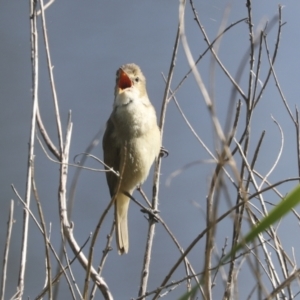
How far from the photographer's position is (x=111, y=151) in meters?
3.30

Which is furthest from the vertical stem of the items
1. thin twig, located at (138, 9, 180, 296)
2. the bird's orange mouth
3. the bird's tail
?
the bird's tail

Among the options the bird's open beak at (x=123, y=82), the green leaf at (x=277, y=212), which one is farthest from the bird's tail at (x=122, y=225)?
the green leaf at (x=277, y=212)

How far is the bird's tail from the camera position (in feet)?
10.6

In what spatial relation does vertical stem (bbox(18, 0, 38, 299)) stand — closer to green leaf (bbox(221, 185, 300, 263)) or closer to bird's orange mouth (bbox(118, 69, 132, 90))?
green leaf (bbox(221, 185, 300, 263))

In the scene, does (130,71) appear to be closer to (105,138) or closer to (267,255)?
(105,138)

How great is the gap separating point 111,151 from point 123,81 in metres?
0.38

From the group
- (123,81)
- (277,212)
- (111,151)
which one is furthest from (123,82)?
(277,212)

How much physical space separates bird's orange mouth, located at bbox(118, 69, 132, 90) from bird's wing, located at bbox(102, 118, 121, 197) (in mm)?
206

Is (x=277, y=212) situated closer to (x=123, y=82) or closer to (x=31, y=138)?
(x=31, y=138)

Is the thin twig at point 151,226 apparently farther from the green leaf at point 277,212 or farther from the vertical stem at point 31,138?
the green leaf at point 277,212

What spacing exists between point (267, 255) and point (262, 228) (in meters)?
0.92

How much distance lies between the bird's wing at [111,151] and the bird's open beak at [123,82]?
0.20 metres

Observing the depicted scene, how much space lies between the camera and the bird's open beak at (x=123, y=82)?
3256mm

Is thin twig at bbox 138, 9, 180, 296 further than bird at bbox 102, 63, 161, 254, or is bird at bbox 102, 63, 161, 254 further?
bird at bbox 102, 63, 161, 254
